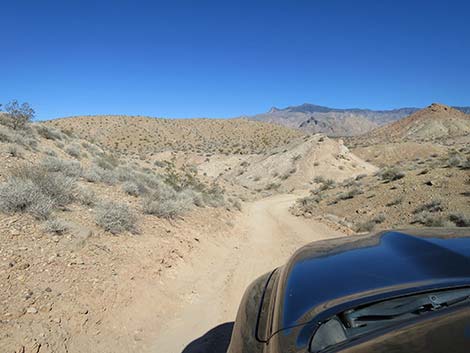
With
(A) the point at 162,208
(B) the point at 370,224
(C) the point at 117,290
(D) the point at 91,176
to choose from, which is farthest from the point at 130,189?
(B) the point at 370,224

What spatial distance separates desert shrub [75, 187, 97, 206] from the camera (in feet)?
27.1

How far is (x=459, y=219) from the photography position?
9.66 metres

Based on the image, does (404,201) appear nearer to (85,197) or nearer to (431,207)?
(431,207)

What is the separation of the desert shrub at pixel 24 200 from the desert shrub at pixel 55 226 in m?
0.40

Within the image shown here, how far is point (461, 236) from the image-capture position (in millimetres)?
2664

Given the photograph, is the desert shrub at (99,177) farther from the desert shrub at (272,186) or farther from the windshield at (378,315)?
the desert shrub at (272,186)

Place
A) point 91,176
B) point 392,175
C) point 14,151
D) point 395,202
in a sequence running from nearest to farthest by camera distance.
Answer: point 14,151 → point 91,176 → point 395,202 → point 392,175

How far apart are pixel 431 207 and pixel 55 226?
11.0m

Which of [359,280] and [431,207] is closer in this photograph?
[359,280]

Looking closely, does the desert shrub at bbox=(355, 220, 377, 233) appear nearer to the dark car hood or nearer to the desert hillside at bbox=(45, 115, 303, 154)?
the dark car hood

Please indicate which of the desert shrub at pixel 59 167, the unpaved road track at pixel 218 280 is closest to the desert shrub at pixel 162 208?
the unpaved road track at pixel 218 280

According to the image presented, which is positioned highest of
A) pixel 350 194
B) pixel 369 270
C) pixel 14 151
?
pixel 14 151

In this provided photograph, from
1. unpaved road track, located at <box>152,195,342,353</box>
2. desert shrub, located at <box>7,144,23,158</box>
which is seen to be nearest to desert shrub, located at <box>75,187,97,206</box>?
unpaved road track, located at <box>152,195,342,353</box>

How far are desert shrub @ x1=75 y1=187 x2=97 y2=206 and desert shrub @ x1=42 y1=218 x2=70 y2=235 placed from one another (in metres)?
1.84
